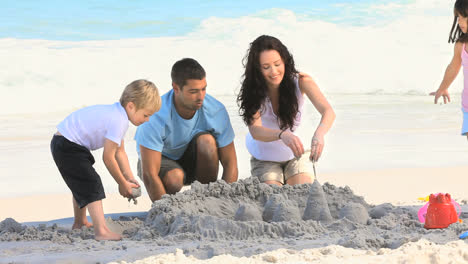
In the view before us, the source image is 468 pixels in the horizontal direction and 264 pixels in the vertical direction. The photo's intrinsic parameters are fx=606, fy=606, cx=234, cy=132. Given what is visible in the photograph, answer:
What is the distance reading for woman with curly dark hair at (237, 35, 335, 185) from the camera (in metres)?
3.29

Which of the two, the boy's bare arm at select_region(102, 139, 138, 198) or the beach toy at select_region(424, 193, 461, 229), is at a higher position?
the boy's bare arm at select_region(102, 139, 138, 198)

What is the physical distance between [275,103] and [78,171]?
1198mm

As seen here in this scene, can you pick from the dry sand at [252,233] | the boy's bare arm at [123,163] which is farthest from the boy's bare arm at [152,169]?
the boy's bare arm at [123,163]

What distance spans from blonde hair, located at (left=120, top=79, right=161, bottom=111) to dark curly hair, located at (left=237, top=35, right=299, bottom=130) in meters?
0.64

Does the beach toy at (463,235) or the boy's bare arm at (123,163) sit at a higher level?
the boy's bare arm at (123,163)

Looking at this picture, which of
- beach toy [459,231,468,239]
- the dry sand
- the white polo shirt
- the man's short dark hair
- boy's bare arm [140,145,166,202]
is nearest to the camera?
the dry sand

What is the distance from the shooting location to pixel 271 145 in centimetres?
362

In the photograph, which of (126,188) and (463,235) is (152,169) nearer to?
(126,188)

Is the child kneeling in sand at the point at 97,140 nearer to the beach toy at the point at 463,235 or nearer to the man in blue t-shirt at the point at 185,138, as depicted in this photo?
the man in blue t-shirt at the point at 185,138

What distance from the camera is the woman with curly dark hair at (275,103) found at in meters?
3.29

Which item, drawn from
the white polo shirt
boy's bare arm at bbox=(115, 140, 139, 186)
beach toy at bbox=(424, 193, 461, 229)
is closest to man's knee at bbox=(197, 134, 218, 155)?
boy's bare arm at bbox=(115, 140, 139, 186)

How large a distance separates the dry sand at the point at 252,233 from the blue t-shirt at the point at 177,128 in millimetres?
398

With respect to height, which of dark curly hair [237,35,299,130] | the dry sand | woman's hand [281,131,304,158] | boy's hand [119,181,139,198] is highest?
dark curly hair [237,35,299,130]

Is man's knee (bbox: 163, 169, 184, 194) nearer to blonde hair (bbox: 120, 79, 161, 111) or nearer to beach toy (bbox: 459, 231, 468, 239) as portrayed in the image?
blonde hair (bbox: 120, 79, 161, 111)
